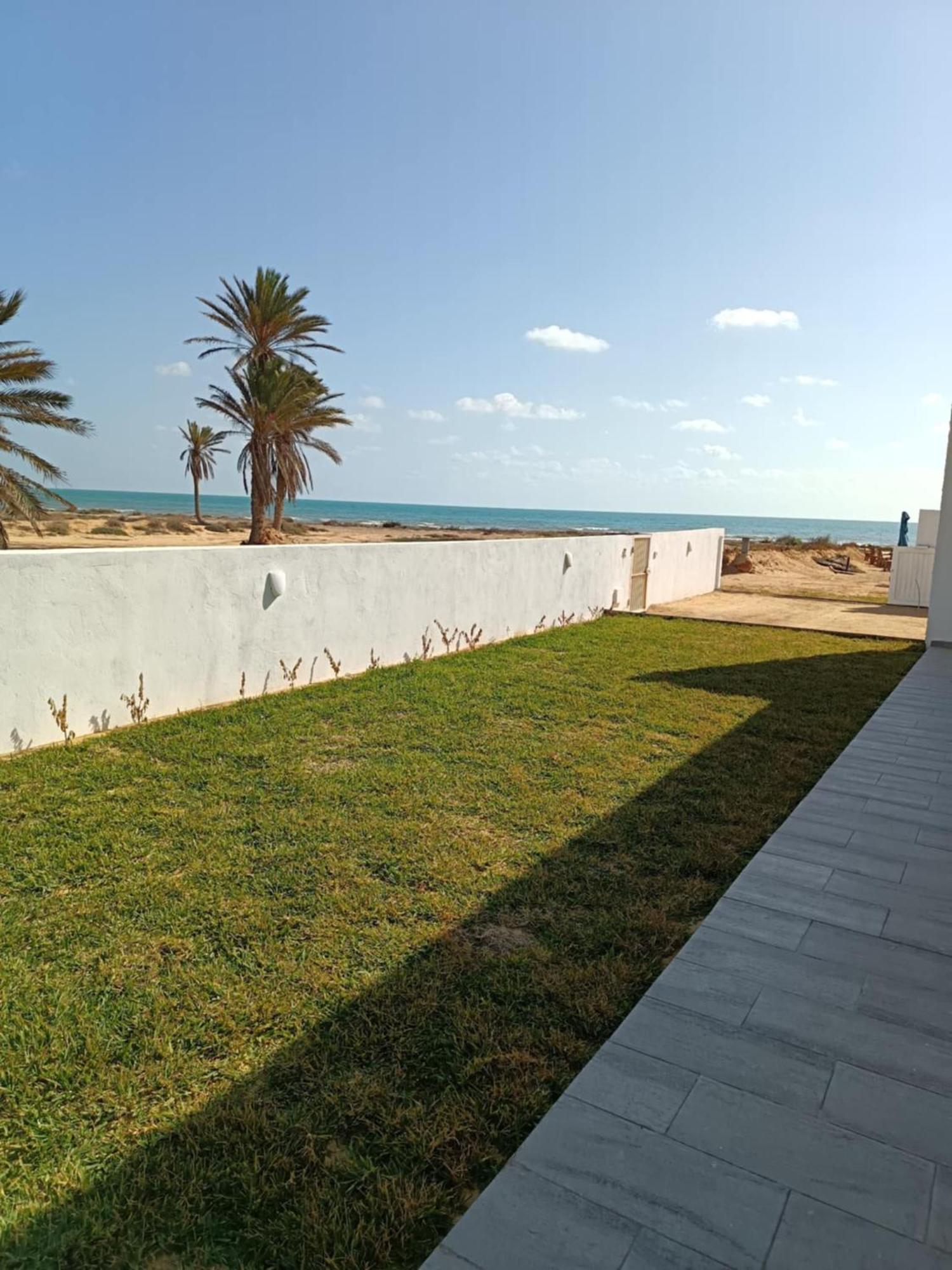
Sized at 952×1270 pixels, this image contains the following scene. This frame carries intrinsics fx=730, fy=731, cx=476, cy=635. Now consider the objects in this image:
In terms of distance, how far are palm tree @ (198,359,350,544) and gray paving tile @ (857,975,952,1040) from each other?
746 inches

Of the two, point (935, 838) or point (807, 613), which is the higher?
point (807, 613)

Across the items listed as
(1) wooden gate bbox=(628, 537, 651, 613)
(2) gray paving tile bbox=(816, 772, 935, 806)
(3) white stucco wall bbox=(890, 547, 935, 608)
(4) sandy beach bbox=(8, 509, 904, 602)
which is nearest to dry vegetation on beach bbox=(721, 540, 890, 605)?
(4) sandy beach bbox=(8, 509, 904, 602)

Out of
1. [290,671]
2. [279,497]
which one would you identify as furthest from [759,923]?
[279,497]

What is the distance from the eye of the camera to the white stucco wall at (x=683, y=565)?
562 inches

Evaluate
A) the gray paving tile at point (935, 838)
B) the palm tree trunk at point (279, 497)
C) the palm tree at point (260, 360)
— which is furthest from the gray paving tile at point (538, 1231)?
the palm tree trunk at point (279, 497)

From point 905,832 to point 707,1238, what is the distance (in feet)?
8.88

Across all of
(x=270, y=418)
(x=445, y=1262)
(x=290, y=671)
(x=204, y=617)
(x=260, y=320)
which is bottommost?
(x=445, y=1262)

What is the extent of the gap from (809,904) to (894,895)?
1.29 feet

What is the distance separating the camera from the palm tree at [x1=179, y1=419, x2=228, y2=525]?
3731 cm

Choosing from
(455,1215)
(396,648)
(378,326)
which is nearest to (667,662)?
(396,648)

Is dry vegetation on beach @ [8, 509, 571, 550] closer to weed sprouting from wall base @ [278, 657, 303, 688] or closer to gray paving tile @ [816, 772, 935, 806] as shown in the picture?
weed sprouting from wall base @ [278, 657, 303, 688]

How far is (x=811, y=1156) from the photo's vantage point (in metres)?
1.67

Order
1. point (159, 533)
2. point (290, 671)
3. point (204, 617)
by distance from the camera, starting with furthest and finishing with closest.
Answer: point (159, 533)
point (290, 671)
point (204, 617)

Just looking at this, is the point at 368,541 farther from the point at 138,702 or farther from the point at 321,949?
the point at 321,949
